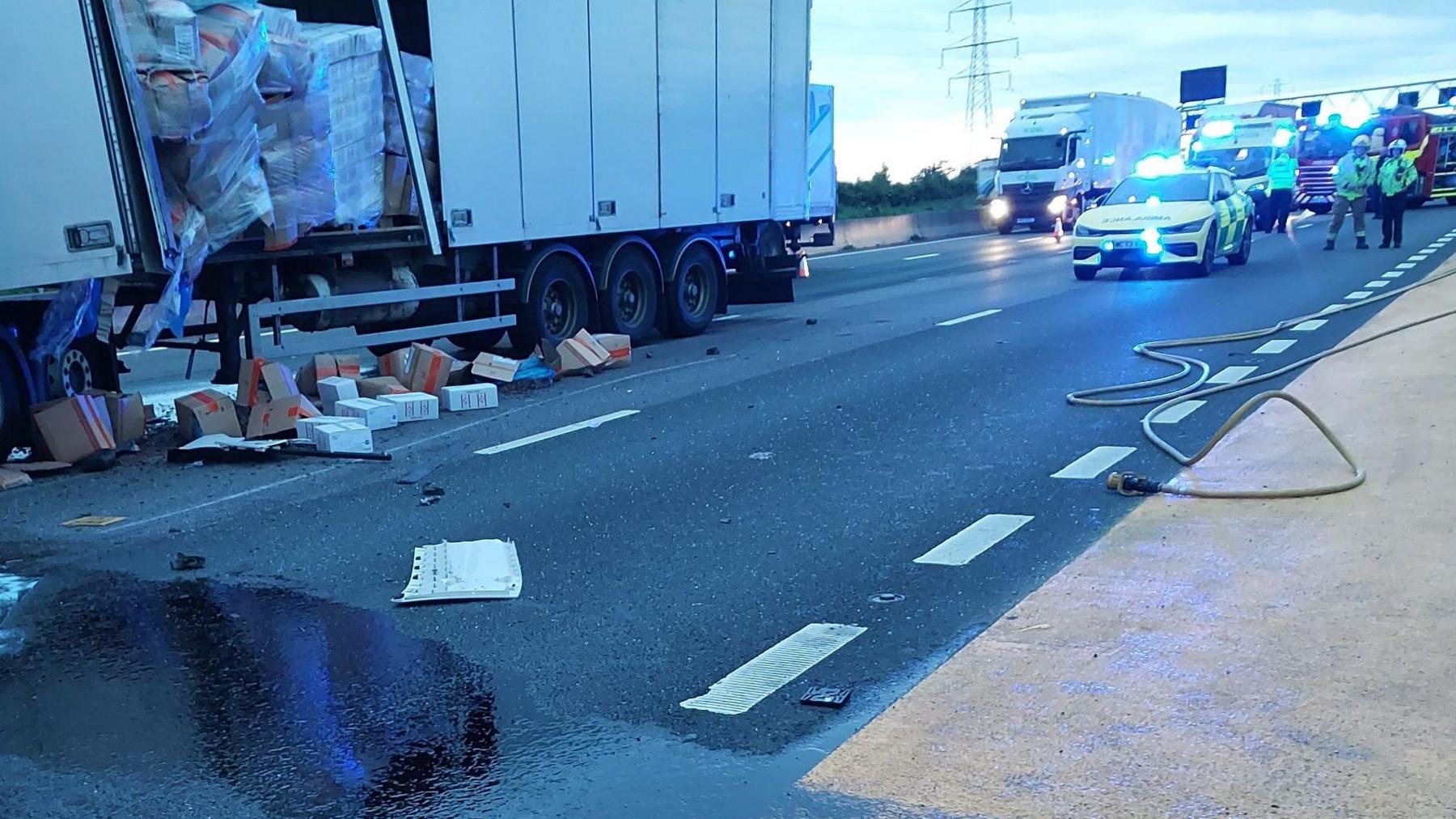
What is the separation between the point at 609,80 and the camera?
12.6 metres

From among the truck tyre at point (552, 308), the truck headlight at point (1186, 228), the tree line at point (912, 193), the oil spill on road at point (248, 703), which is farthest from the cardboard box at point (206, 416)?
the tree line at point (912, 193)

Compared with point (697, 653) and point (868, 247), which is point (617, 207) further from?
point (868, 247)

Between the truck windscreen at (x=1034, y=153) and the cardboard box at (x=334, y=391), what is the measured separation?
102ft

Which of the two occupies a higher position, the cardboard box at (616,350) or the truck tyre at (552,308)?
the truck tyre at (552,308)

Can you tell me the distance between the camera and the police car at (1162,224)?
18.2 meters

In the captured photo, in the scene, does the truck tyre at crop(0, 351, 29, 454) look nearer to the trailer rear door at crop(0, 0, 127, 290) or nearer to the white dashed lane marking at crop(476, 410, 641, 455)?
the trailer rear door at crop(0, 0, 127, 290)

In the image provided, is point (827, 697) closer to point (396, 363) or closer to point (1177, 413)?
point (1177, 413)

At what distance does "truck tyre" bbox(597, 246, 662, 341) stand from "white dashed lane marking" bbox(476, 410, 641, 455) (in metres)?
3.72

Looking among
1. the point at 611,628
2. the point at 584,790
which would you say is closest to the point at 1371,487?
the point at 611,628

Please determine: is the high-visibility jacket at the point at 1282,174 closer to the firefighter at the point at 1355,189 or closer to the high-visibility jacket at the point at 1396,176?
the firefighter at the point at 1355,189

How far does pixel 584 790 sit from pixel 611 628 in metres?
1.32

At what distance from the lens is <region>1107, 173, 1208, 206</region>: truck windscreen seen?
18.8m

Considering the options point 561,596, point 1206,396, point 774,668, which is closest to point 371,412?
point 561,596

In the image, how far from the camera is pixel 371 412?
9.05 m
